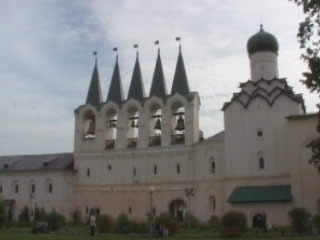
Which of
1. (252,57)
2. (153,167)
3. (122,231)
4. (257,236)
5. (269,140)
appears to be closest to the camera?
(257,236)

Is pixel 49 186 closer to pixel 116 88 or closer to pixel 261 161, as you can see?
pixel 116 88

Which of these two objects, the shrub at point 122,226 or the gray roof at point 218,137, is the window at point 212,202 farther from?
the shrub at point 122,226

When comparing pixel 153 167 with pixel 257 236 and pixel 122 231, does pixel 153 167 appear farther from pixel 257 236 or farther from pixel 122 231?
pixel 257 236

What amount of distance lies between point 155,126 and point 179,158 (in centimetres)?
435

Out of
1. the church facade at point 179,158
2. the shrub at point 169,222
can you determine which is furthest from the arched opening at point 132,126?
the shrub at point 169,222

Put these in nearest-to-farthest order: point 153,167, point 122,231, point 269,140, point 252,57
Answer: point 122,231 < point 269,140 < point 252,57 < point 153,167

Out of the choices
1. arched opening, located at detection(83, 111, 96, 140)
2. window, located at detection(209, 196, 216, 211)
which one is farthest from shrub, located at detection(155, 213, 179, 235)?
arched opening, located at detection(83, 111, 96, 140)

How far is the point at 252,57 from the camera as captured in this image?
4000 centimetres

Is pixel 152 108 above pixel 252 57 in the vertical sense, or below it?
below

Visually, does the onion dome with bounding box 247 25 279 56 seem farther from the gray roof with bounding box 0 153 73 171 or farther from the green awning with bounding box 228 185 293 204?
the gray roof with bounding box 0 153 73 171

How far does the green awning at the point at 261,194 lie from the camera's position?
112 ft

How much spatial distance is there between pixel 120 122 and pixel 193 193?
388 inches

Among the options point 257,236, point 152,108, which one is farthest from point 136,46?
A: point 257,236

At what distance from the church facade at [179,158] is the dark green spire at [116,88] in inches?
3.9
